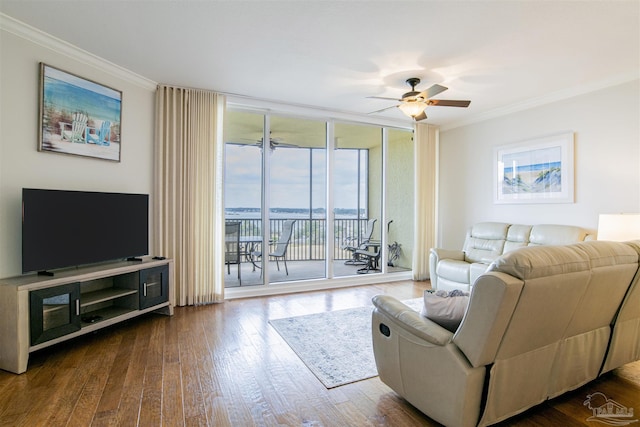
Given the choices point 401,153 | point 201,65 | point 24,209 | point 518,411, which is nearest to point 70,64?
point 201,65

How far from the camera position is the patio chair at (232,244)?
4.58 metres

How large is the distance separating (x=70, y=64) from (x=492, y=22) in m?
3.68

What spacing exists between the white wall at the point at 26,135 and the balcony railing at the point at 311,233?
6.25ft

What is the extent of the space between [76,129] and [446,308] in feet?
11.6

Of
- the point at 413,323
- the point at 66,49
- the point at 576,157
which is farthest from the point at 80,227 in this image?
the point at 576,157

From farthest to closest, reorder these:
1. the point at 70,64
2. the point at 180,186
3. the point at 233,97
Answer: the point at 233,97 → the point at 180,186 → the point at 70,64

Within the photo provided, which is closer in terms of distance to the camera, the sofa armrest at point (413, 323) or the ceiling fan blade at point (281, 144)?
the sofa armrest at point (413, 323)

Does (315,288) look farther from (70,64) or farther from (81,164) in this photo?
(70,64)

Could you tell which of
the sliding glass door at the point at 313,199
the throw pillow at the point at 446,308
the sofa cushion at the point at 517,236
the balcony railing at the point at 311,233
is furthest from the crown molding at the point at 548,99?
the throw pillow at the point at 446,308

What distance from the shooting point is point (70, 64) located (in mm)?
3102

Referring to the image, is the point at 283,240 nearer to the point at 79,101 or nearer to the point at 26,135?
the point at 79,101

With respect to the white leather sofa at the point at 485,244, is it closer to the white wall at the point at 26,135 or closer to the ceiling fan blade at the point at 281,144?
the ceiling fan blade at the point at 281,144

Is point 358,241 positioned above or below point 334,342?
above

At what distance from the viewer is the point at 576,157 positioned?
A: 4055mm
